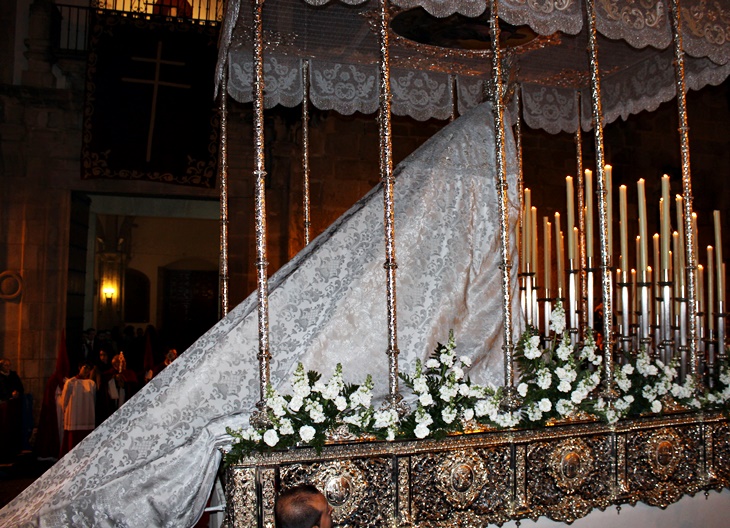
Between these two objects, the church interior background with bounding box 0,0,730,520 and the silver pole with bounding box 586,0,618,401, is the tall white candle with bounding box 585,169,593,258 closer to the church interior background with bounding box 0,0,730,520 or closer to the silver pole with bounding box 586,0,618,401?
the silver pole with bounding box 586,0,618,401

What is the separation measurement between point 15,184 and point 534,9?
8505 millimetres

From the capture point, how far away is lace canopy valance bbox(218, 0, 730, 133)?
11.8ft

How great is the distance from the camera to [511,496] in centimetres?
320

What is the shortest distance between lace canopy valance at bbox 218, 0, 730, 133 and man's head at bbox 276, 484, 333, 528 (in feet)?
7.72

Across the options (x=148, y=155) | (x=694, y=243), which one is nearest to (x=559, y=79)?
(x=694, y=243)

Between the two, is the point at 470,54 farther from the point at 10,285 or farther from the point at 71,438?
the point at 10,285

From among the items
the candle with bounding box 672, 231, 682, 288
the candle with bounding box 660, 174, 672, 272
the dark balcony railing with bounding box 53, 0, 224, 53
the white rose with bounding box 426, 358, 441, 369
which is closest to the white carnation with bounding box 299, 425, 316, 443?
the white rose with bounding box 426, 358, 441, 369

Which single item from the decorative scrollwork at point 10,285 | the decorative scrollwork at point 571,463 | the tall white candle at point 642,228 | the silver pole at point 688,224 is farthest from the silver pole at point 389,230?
Result: the decorative scrollwork at point 10,285

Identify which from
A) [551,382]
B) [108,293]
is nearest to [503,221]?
[551,382]

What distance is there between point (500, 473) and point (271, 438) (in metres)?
1.13

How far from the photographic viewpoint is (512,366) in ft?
10.6

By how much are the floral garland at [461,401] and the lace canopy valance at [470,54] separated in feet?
5.21

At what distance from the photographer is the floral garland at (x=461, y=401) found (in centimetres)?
286

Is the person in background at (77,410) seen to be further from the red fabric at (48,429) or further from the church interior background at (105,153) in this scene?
the church interior background at (105,153)
